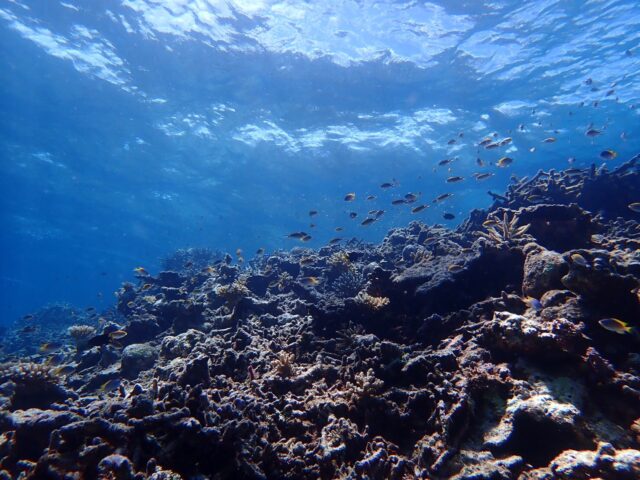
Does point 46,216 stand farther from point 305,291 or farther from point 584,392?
point 584,392

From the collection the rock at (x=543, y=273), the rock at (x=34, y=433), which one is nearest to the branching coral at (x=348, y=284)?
the rock at (x=543, y=273)

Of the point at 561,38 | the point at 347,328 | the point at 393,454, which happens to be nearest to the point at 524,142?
the point at 561,38

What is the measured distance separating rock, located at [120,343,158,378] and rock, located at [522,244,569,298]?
30.0 ft

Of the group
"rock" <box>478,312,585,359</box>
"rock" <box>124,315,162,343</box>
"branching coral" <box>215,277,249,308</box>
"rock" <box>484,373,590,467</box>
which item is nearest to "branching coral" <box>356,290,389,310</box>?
"rock" <box>478,312,585,359</box>

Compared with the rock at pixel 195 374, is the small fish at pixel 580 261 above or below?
above

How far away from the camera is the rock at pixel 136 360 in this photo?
357 inches

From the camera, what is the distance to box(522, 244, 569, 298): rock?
5898 millimetres

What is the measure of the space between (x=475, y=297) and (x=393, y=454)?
4.16 meters

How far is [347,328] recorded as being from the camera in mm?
7234

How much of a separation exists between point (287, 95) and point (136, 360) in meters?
19.8

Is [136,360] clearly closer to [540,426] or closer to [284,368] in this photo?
[284,368]

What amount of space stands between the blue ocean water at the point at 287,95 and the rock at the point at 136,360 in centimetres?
1442

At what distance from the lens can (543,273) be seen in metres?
6.03

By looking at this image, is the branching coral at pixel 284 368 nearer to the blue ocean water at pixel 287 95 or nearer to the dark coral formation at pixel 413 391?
the dark coral formation at pixel 413 391
